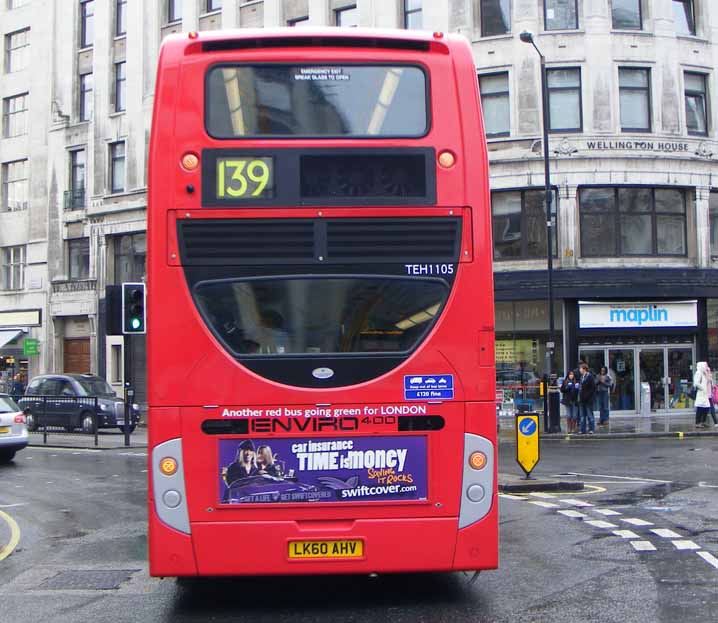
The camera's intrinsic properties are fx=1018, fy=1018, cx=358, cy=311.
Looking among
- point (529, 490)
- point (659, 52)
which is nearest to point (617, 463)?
point (529, 490)

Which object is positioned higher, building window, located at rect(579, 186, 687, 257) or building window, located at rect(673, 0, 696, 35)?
building window, located at rect(673, 0, 696, 35)

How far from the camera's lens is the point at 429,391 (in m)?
7.43

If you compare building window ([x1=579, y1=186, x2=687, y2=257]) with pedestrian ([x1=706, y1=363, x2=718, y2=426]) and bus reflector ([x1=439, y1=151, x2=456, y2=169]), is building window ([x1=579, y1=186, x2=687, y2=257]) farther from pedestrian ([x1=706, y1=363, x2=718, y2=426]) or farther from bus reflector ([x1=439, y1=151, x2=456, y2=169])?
bus reflector ([x1=439, y1=151, x2=456, y2=169])

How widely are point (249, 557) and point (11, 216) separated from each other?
147 ft

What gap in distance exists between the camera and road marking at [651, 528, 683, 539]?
1051 cm

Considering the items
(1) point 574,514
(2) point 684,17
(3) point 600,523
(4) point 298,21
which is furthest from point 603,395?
(4) point 298,21

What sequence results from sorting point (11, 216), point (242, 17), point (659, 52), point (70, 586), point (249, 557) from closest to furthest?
point (249, 557), point (70, 586), point (659, 52), point (242, 17), point (11, 216)

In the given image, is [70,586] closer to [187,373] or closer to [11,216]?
[187,373]

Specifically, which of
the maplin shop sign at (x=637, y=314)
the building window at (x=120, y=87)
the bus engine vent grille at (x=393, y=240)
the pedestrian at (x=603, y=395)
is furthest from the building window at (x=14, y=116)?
the bus engine vent grille at (x=393, y=240)

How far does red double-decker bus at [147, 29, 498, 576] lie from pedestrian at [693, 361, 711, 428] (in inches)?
778

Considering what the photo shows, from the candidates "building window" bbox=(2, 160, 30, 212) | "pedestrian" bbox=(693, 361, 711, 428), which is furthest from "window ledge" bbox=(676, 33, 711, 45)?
"building window" bbox=(2, 160, 30, 212)

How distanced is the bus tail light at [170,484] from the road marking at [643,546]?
4.75m

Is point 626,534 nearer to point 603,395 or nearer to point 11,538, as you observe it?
point 11,538

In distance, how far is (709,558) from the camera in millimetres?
9305
